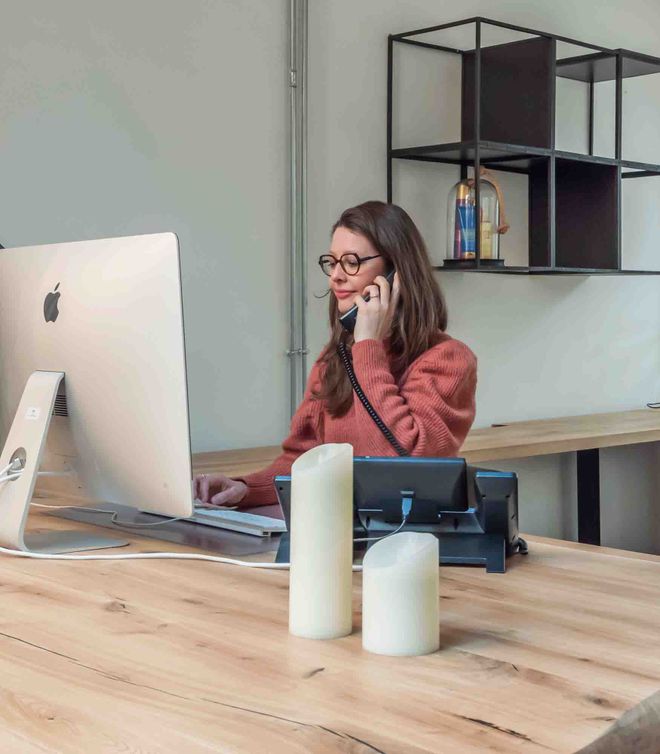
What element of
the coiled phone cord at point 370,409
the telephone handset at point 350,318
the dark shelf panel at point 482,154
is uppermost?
the dark shelf panel at point 482,154

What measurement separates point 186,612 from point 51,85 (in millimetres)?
2041

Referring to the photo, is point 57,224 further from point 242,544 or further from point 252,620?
point 252,620

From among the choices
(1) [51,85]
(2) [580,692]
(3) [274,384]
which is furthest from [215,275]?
(2) [580,692]

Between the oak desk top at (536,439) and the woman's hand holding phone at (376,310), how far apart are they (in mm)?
609

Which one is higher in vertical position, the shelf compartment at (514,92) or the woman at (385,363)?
the shelf compartment at (514,92)

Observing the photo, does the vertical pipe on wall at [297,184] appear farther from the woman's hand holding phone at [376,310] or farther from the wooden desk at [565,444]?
the woman's hand holding phone at [376,310]

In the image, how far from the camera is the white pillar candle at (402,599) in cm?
103

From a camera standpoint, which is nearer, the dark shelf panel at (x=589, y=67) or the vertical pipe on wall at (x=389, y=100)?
the vertical pipe on wall at (x=389, y=100)

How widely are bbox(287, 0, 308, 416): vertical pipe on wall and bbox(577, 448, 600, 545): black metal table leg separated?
4.06 ft

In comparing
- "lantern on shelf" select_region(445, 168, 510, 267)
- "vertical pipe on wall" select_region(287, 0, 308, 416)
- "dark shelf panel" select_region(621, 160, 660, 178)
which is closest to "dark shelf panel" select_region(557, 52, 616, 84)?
"dark shelf panel" select_region(621, 160, 660, 178)

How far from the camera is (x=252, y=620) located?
46.4 inches

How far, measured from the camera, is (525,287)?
4062mm

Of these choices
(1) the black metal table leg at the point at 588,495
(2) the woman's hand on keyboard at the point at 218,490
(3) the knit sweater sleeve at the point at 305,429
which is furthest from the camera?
(1) the black metal table leg at the point at 588,495

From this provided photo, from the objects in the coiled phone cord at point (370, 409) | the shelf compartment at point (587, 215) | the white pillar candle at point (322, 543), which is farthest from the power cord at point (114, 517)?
the shelf compartment at point (587, 215)
